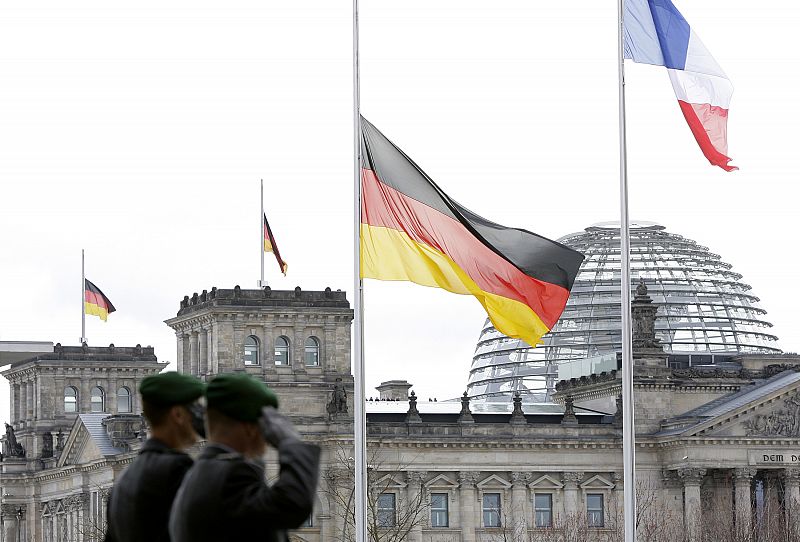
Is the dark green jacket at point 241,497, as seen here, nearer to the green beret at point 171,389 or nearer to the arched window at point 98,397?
the green beret at point 171,389

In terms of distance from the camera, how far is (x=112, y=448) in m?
129

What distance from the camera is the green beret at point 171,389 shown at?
11.3 meters

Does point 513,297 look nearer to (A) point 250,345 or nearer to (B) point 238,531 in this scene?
(B) point 238,531

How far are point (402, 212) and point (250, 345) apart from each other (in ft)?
274

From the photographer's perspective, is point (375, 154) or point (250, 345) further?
point (250, 345)

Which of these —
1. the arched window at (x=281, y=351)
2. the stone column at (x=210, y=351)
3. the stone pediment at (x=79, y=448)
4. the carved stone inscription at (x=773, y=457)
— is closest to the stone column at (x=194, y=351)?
the stone column at (x=210, y=351)

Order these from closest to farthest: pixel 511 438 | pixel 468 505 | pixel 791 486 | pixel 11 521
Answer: pixel 791 486 → pixel 468 505 → pixel 511 438 → pixel 11 521

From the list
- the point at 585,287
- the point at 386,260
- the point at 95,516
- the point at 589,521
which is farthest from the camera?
the point at 585,287

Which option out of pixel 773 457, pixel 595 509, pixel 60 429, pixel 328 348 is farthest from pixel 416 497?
pixel 60 429

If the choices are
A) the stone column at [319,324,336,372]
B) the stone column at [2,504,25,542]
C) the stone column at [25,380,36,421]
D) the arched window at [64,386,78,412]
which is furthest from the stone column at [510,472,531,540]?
the stone column at [25,380,36,421]

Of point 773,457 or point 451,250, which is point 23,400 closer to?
point 773,457

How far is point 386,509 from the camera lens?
11469 centimetres

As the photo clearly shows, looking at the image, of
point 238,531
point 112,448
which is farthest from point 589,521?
point 238,531

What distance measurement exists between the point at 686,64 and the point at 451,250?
6.06 m
